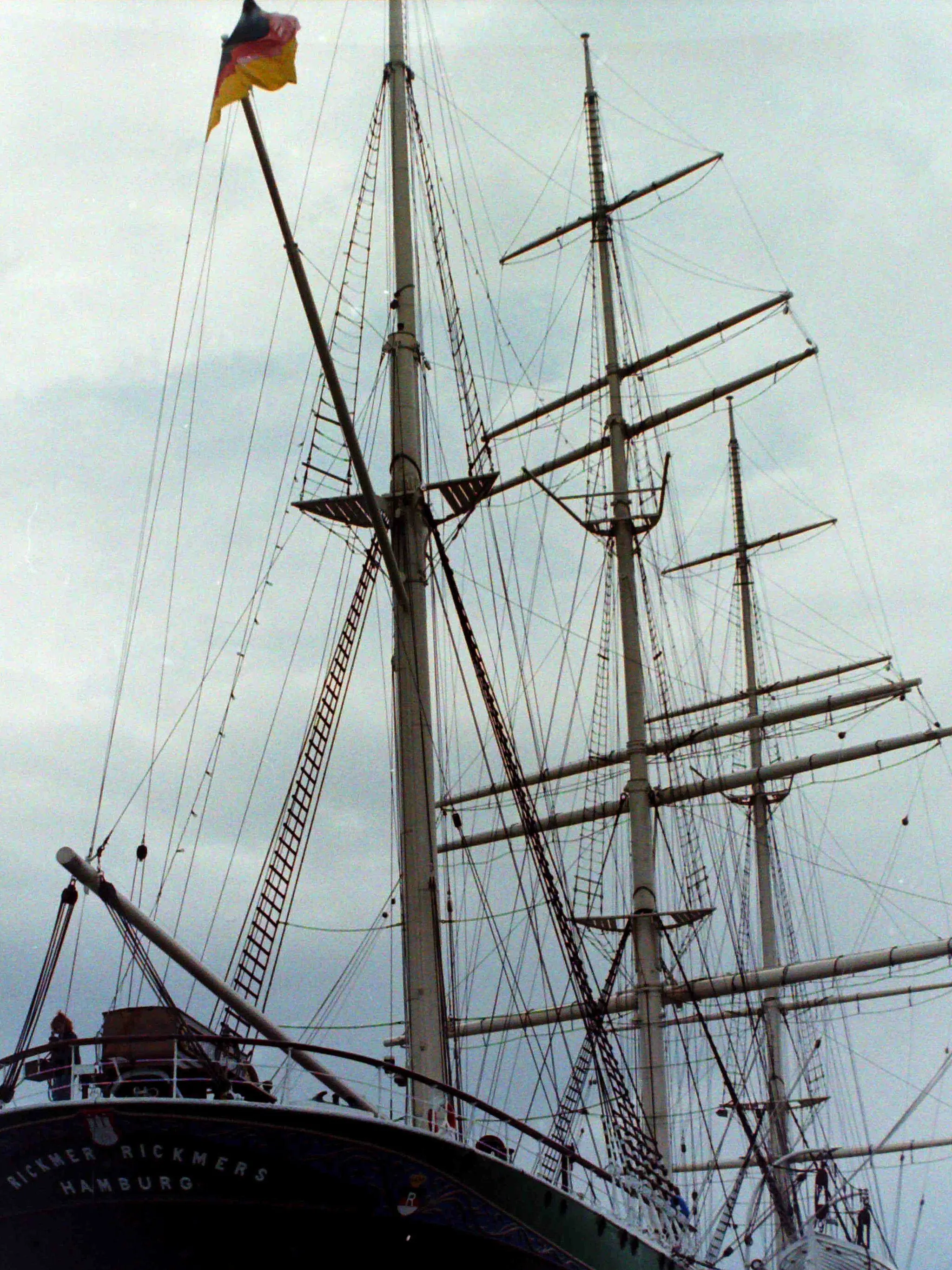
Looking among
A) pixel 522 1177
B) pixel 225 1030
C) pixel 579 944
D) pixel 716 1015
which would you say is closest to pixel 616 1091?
pixel 579 944

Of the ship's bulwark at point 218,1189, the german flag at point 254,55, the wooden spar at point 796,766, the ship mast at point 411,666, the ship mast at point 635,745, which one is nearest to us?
the ship's bulwark at point 218,1189

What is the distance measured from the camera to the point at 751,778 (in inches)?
1736

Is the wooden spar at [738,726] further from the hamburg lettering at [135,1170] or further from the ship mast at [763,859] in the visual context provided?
the hamburg lettering at [135,1170]

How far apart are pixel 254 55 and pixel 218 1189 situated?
11.8m

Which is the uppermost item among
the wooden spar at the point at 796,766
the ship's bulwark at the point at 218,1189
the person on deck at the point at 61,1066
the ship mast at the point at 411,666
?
the wooden spar at the point at 796,766

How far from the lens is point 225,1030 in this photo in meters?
17.5

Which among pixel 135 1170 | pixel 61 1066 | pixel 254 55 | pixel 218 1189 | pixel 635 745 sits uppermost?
pixel 635 745

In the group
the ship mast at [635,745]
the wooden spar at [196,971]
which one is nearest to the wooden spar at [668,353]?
the ship mast at [635,745]

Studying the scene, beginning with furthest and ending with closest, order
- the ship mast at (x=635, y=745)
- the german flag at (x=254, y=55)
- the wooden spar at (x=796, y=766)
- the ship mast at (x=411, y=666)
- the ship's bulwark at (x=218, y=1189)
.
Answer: the wooden spar at (x=796, y=766)
the ship mast at (x=635, y=745)
the ship mast at (x=411, y=666)
the german flag at (x=254, y=55)
the ship's bulwark at (x=218, y=1189)

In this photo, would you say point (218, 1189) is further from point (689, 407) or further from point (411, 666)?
point (689, 407)

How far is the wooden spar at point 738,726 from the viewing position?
41.2m

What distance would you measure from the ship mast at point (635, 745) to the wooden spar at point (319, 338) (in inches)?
598

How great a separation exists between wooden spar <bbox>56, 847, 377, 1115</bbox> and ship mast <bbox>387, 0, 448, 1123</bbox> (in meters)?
1.01

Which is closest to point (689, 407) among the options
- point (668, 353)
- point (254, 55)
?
point (668, 353)
